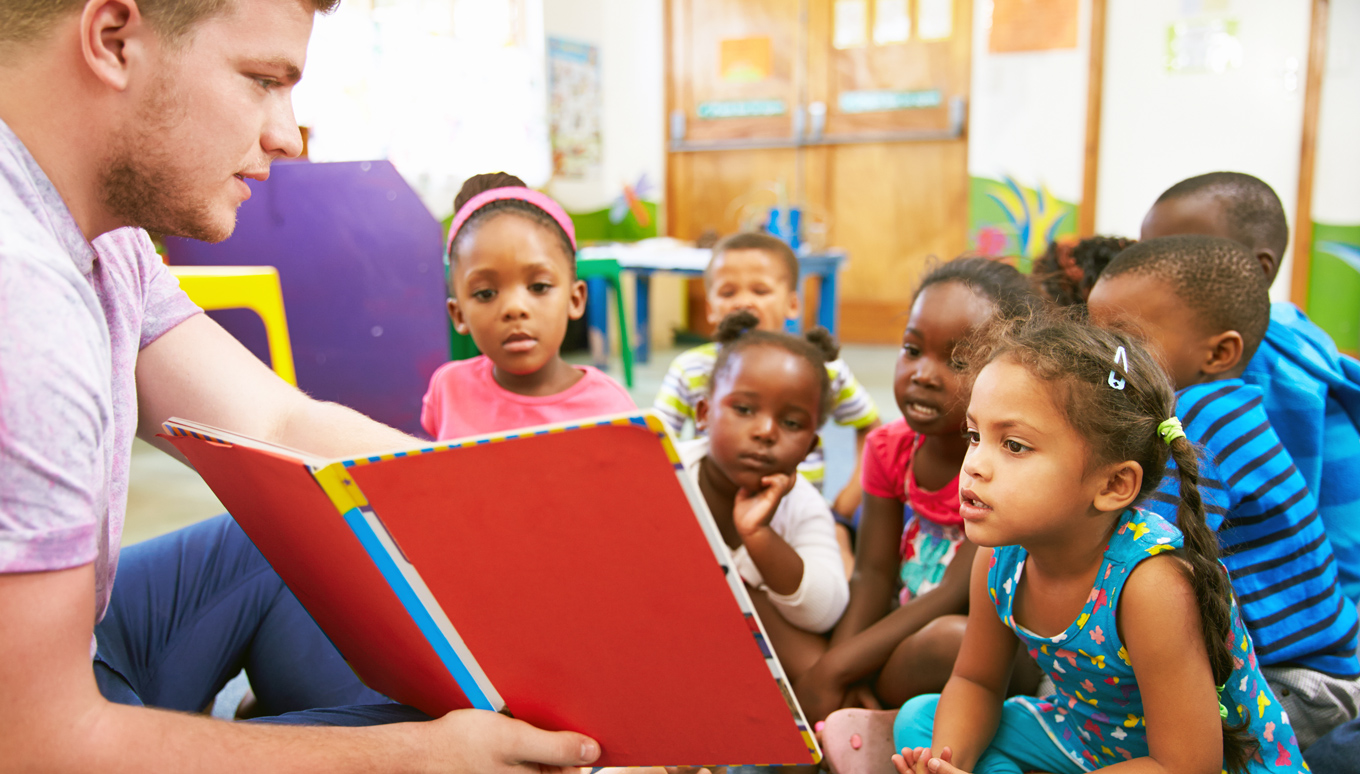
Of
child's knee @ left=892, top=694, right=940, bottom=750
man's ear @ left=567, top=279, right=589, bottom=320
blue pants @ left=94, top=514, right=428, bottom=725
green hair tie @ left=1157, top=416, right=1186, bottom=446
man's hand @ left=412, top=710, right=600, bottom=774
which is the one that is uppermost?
man's ear @ left=567, top=279, right=589, bottom=320

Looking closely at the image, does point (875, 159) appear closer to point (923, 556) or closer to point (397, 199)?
point (397, 199)

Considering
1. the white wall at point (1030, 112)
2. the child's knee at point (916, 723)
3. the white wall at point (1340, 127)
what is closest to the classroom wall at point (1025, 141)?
the white wall at point (1030, 112)

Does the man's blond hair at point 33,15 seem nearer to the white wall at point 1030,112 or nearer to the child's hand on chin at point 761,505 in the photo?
the child's hand on chin at point 761,505

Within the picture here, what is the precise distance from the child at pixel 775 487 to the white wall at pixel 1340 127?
4.08 meters

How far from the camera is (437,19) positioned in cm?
444

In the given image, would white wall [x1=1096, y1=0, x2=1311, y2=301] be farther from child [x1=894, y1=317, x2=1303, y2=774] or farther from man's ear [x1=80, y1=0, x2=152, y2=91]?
man's ear [x1=80, y1=0, x2=152, y2=91]

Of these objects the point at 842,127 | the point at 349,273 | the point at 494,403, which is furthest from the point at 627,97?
the point at 494,403

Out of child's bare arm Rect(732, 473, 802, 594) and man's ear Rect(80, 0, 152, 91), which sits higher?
man's ear Rect(80, 0, 152, 91)

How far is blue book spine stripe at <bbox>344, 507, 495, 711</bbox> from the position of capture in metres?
0.59

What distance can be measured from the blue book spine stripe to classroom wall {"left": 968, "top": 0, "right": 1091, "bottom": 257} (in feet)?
15.1

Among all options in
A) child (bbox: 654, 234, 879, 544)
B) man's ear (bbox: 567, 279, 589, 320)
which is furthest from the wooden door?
man's ear (bbox: 567, 279, 589, 320)

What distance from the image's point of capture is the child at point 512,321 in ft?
4.73

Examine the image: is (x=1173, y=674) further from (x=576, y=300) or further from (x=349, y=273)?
(x=349, y=273)

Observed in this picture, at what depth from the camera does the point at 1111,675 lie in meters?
0.84
